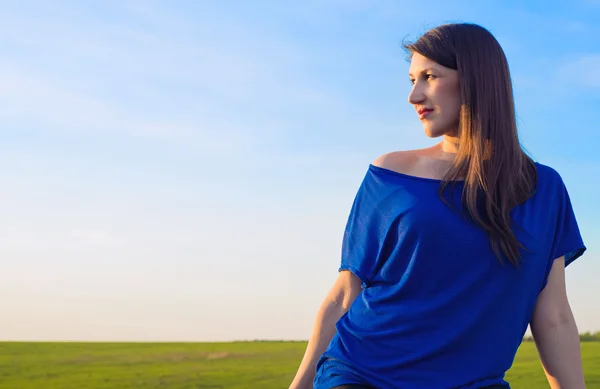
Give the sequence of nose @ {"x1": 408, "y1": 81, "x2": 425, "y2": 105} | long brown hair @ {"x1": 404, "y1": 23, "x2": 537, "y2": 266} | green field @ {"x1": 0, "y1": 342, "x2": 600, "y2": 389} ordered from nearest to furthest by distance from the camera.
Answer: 1. long brown hair @ {"x1": 404, "y1": 23, "x2": 537, "y2": 266}
2. nose @ {"x1": 408, "y1": 81, "x2": 425, "y2": 105}
3. green field @ {"x1": 0, "y1": 342, "x2": 600, "y2": 389}

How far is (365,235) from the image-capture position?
2.67 metres

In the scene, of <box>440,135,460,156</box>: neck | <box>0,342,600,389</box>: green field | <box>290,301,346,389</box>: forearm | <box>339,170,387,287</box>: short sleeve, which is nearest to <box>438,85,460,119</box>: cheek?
<box>440,135,460,156</box>: neck

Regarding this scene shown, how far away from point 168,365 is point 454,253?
315 inches

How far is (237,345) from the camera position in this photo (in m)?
11.4

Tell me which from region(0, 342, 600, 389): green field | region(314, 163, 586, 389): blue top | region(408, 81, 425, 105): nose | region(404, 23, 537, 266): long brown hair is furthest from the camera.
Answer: region(0, 342, 600, 389): green field

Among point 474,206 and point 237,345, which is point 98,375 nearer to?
point 237,345

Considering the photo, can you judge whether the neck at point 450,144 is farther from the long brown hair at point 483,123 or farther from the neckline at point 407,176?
the neckline at point 407,176

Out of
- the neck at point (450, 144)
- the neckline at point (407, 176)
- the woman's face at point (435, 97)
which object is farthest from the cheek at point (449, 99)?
the neckline at point (407, 176)

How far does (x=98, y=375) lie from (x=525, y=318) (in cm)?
778

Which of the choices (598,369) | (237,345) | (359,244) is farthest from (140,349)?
(359,244)

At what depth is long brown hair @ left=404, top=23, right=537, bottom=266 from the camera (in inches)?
103

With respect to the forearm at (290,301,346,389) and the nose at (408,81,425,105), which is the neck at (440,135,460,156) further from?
the forearm at (290,301,346,389)

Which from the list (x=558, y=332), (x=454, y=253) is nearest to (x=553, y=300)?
(x=558, y=332)

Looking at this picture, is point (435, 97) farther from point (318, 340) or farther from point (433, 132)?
point (318, 340)
